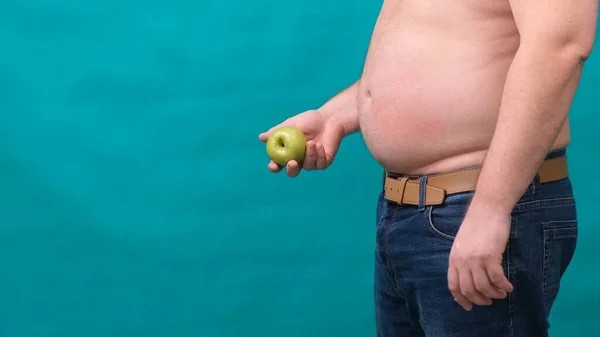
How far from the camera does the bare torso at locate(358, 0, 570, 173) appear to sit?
3.83ft

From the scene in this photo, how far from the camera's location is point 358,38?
8.27ft

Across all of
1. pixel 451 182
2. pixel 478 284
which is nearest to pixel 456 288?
pixel 478 284

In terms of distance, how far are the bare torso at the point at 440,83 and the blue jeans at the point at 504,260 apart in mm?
65

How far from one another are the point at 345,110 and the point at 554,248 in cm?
47

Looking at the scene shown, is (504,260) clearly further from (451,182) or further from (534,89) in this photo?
(534,89)

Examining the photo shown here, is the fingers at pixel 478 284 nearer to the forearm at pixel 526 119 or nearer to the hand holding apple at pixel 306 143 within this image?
the forearm at pixel 526 119

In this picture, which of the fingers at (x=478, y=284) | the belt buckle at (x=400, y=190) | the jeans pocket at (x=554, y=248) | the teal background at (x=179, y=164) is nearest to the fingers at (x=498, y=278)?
the fingers at (x=478, y=284)

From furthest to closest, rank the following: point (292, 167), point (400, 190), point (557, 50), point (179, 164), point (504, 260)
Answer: point (179, 164), point (292, 167), point (400, 190), point (504, 260), point (557, 50)

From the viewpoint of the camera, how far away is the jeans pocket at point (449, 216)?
118 cm

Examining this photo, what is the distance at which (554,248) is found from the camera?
119 centimetres

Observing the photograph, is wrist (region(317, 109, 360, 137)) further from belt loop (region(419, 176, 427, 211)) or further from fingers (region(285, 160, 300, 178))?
belt loop (region(419, 176, 427, 211))

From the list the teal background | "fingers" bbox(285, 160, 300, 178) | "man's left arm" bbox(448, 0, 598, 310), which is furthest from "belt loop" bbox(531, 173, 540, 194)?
the teal background

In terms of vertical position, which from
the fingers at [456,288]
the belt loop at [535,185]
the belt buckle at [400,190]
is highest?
the belt buckle at [400,190]

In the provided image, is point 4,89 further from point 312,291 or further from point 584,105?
point 584,105
